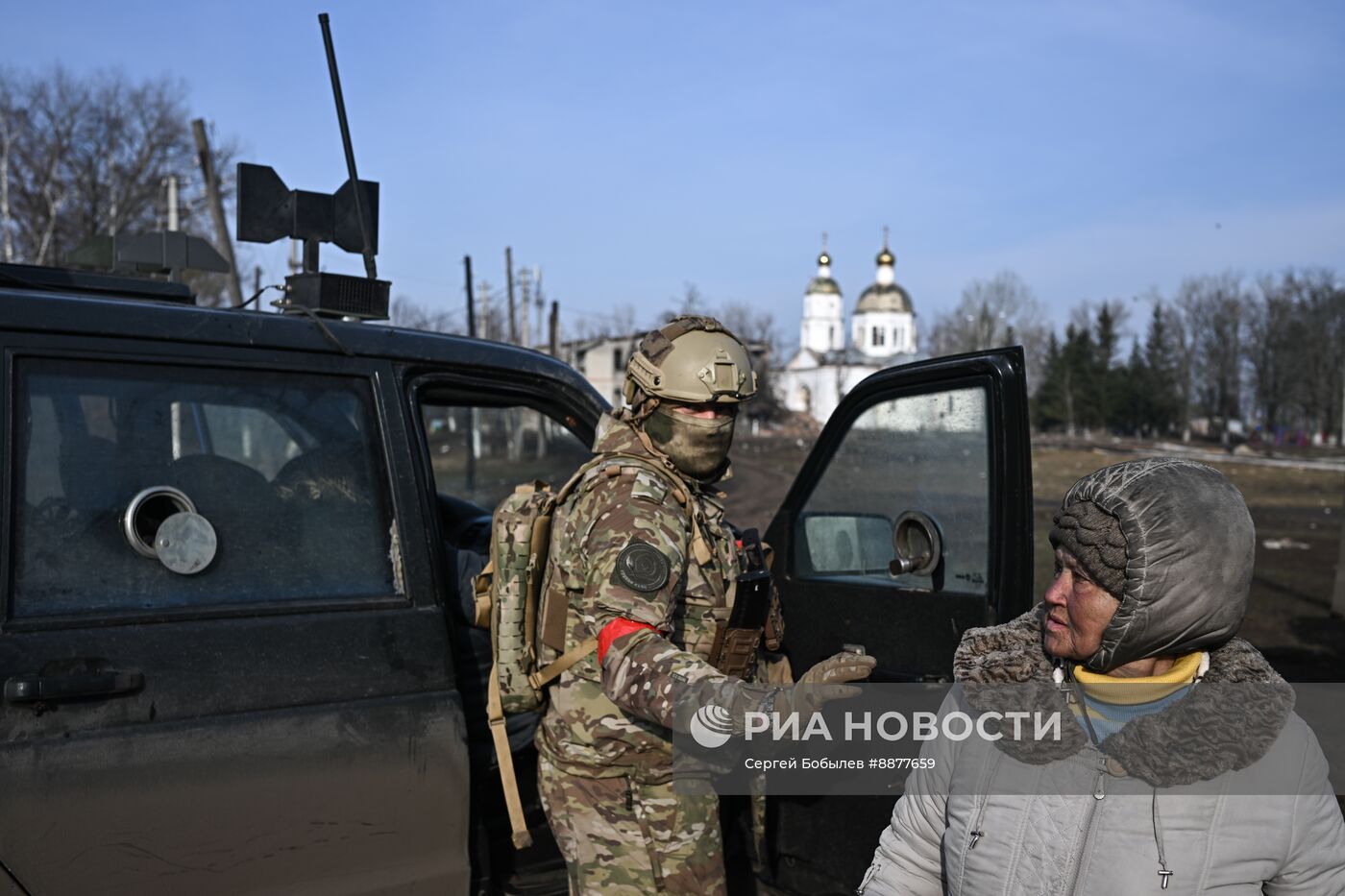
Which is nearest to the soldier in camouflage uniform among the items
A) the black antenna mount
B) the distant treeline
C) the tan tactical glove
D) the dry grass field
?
the tan tactical glove

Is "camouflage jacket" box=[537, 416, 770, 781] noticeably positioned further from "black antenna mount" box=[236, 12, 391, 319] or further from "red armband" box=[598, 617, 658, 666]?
"black antenna mount" box=[236, 12, 391, 319]

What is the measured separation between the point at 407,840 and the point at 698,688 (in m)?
0.90

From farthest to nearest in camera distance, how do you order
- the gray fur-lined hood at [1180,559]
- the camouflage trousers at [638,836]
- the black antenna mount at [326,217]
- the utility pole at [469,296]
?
the utility pole at [469,296]
the black antenna mount at [326,217]
the camouflage trousers at [638,836]
the gray fur-lined hood at [1180,559]

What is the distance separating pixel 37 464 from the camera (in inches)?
99.0

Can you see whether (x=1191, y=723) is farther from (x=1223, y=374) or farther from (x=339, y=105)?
(x=1223, y=374)

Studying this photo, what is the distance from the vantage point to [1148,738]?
1694 mm

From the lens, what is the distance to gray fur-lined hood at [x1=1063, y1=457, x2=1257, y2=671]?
1.62 meters

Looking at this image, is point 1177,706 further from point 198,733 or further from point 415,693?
point 198,733

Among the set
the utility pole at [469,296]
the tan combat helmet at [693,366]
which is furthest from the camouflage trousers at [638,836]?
the utility pole at [469,296]

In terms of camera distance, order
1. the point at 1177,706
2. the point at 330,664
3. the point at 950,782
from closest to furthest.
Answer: the point at 1177,706 → the point at 950,782 → the point at 330,664

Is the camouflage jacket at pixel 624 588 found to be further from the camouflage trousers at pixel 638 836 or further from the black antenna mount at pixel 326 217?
the black antenna mount at pixel 326 217

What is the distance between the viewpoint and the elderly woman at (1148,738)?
1.64 metres

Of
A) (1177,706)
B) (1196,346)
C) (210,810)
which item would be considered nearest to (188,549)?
(210,810)

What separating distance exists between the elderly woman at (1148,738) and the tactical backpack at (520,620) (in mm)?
1235
